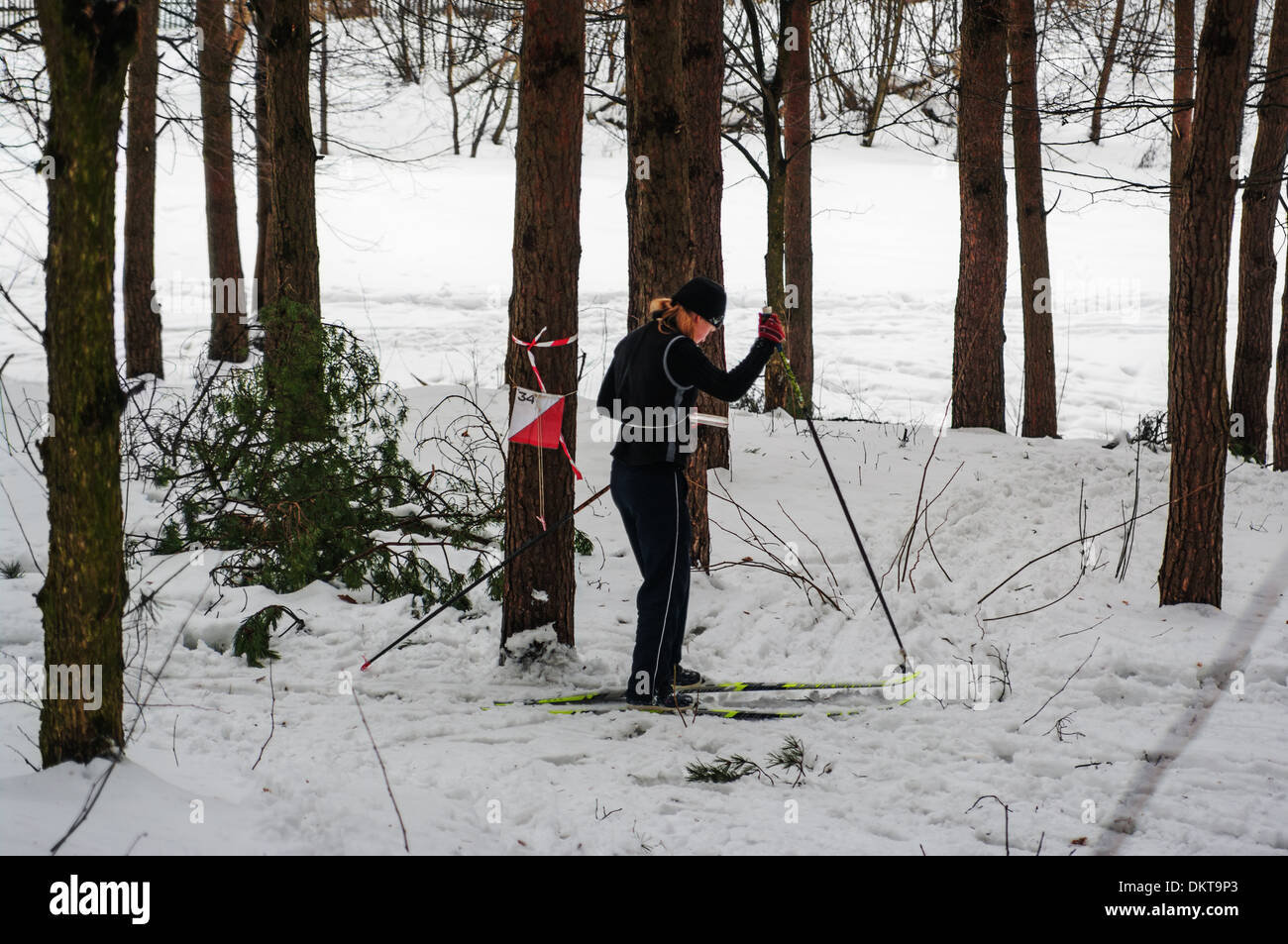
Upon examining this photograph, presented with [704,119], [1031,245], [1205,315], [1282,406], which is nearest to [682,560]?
[1205,315]

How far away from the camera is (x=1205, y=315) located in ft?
18.1

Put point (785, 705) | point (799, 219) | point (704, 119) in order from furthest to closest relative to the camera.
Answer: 1. point (799, 219)
2. point (704, 119)
3. point (785, 705)

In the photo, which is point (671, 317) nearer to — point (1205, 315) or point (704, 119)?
point (1205, 315)

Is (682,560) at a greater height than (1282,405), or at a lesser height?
lesser

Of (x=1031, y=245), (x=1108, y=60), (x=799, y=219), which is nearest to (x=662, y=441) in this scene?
(x=1031, y=245)

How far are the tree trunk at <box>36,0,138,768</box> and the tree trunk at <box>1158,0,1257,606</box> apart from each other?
5134mm

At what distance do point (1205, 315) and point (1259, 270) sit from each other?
5.07 metres

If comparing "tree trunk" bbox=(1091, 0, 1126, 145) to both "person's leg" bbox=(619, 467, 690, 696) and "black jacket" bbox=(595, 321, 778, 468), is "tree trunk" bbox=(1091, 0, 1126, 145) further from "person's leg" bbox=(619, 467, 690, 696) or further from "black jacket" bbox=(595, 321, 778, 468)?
"person's leg" bbox=(619, 467, 690, 696)

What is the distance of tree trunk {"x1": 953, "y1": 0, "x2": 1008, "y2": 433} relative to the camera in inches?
364

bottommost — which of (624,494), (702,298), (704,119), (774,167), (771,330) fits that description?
(624,494)

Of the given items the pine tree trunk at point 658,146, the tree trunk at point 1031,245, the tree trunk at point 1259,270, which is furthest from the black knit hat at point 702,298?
the tree trunk at point 1031,245

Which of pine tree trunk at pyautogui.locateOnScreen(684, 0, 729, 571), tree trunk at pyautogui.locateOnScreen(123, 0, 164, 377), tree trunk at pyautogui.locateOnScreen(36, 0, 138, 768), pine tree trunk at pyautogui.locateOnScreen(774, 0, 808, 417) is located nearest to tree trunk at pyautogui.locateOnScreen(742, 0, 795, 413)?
pine tree trunk at pyautogui.locateOnScreen(774, 0, 808, 417)

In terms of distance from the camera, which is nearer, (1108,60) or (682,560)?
(682,560)

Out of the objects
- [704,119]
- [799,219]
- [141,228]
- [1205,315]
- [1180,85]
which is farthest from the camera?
[141,228]
